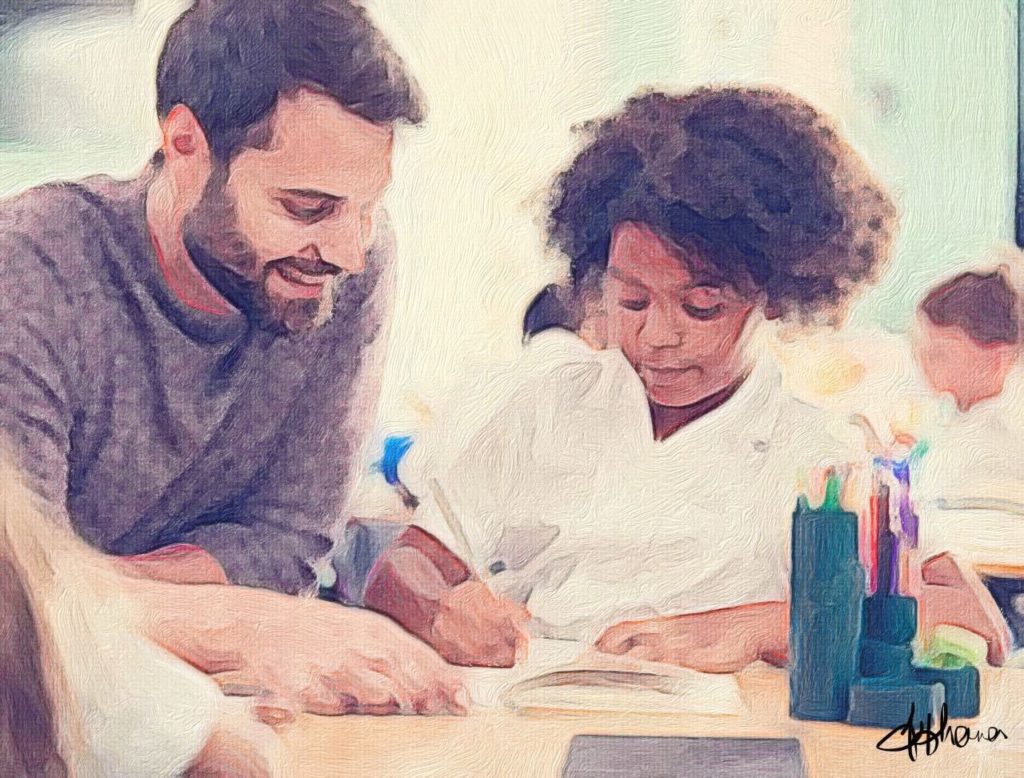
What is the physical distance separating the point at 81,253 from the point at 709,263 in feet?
2.70

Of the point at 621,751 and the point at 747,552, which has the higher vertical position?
the point at 747,552

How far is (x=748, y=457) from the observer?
1310 mm

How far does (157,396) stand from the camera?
134 cm

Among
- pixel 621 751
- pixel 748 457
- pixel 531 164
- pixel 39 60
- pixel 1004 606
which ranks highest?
pixel 39 60

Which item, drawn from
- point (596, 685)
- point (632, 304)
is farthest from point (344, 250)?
point (596, 685)

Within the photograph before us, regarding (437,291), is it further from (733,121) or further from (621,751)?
(621,751)

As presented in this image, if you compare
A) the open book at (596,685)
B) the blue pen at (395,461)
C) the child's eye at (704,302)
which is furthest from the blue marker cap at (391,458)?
the child's eye at (704,302)

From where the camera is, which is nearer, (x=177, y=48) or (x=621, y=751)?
(x=621, y=751)

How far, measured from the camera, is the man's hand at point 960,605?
1.29 meters

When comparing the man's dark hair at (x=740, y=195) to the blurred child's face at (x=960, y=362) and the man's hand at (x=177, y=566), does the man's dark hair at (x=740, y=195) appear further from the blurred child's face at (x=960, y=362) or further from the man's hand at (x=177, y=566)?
the man's hand at (x=177, y=566)

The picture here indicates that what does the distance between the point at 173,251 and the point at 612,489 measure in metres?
0.66

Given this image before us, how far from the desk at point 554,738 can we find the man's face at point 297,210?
1.74 feet

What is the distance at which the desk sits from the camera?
4.09ft

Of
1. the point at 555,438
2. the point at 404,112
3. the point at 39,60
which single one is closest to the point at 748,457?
the point at 555,438
